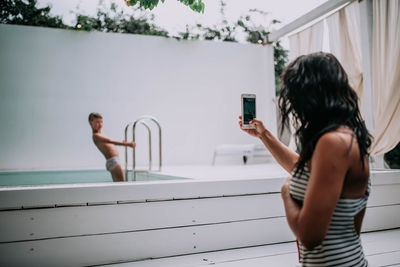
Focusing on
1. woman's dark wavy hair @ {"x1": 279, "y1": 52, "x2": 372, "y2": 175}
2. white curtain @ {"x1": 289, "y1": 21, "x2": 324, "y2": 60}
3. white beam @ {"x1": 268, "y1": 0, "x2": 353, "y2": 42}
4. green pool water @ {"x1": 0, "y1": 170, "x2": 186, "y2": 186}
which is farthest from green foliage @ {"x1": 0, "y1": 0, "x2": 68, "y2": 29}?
woman's dark wavy hair @ {"x1": 279, "y1": 52, "x2": 372, "y2": 175}

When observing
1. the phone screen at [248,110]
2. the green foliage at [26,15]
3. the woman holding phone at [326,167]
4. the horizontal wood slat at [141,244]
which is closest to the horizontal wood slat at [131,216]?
the horizontal wood slat at [141,244]

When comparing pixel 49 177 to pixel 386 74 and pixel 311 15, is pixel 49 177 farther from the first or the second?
pixel 386 74

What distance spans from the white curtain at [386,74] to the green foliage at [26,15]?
5.97m

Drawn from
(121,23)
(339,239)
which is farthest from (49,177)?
(339,239)

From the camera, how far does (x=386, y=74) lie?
138 inches

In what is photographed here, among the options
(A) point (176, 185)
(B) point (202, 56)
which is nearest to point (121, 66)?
(B) point (202, 56)

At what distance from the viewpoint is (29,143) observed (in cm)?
650

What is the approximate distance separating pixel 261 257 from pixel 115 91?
5567 mm

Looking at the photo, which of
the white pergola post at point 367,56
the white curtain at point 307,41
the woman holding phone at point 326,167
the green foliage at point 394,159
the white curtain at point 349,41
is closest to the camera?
the woman holding phone at point 326,167

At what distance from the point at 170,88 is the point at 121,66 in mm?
Result: 1095

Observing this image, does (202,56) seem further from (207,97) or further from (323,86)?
(323,86)

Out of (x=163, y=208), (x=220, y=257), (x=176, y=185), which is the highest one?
(x=176, y=185)

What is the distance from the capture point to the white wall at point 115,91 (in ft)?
21.3

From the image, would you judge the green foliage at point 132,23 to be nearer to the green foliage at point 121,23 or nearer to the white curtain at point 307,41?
the green foliage at point 121,23
